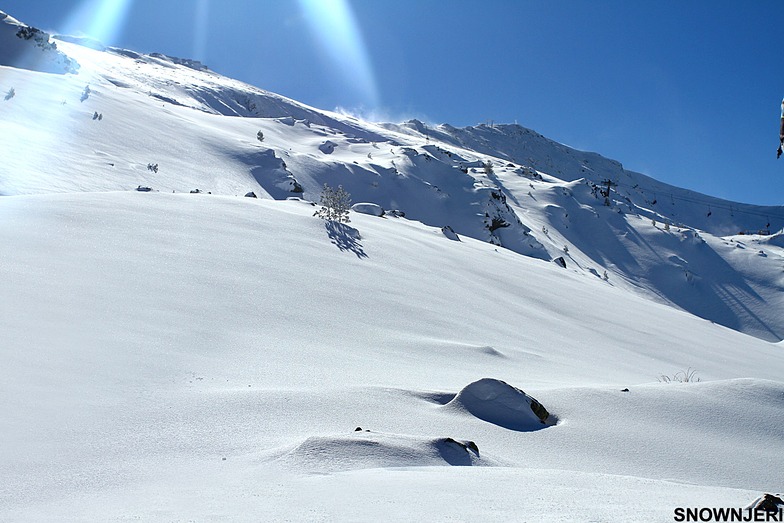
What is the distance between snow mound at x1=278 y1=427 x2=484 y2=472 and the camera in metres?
2.28

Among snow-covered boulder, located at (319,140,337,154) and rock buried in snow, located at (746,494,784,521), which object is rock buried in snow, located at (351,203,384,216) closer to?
snow-covered boulder, located at (319,140,337,154)

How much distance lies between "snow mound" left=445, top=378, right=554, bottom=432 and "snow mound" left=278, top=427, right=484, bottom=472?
643mm

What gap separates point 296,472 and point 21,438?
113 cm

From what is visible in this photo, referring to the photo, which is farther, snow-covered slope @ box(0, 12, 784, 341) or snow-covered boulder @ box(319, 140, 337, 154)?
snow-covered boulder @ box(319, 140, 337, 154)

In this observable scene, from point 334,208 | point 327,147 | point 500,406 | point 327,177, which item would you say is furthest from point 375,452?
point 327,147

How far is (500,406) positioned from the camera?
3.39m

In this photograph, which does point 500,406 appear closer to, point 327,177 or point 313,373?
point 313,373

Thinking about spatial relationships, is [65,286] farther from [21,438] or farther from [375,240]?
[375,240]

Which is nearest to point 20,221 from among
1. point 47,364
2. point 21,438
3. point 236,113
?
point 47,364

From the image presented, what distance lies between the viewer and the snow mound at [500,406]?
3.35m

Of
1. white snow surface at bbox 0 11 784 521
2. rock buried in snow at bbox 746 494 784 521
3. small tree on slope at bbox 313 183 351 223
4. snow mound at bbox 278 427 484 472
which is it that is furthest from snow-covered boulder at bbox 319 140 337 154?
rock buried in snow at bbox 746 494 784 521

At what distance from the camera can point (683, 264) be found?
23500 millimetres

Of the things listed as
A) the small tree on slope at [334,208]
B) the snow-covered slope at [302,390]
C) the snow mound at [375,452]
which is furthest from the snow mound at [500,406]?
the small tree on slope at [334,208]

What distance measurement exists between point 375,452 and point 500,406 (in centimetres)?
120
